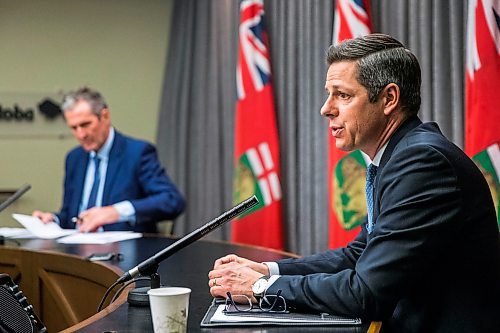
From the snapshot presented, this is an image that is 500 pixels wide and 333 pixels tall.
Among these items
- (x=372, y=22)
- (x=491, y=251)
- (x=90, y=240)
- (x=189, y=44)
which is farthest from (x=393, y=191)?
(x=189, y=44)

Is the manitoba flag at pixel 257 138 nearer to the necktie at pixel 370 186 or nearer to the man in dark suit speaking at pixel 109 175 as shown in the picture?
the man in dark suit speaking at pixel 109 175

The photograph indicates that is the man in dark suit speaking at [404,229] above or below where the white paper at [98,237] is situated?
above

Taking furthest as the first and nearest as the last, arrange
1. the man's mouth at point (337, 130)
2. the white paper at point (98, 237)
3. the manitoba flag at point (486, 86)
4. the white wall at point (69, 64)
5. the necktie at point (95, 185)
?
the white wall at point (69, 64) < the necktie at point (95, 185) < the white paper at point (98, 237) < the manitoba flag at point (486, 86) < the man's mouth at point (337, 130)

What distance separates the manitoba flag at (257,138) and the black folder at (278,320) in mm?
2840

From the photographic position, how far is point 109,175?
3.97 metres

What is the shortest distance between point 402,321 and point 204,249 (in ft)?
5.13

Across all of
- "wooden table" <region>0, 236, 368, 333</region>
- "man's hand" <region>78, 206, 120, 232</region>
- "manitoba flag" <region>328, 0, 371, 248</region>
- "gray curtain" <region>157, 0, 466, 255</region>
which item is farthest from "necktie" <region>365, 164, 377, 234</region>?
"man's hand" <region>78, 206, 120, 232</region>

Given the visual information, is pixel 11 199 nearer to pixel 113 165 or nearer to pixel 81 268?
pixel 113 165

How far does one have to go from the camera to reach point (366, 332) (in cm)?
154

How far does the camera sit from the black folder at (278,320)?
159cm

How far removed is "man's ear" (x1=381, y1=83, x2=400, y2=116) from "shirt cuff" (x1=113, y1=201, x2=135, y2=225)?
2.20 m

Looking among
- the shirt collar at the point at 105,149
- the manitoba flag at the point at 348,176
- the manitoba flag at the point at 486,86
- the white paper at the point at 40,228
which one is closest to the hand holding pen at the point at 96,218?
the white paper at the point at 40,228

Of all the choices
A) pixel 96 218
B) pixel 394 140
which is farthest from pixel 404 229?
pixel 96 218

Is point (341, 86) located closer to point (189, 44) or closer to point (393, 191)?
point (393, 191)
